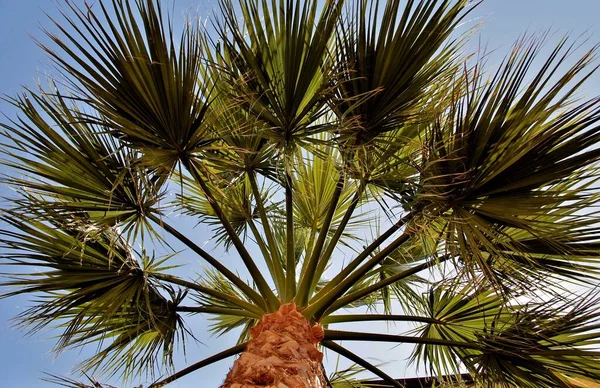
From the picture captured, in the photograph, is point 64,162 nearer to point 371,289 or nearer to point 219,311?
point 219,311

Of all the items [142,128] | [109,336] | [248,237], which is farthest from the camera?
[248,237]

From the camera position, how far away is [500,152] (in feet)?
7.92

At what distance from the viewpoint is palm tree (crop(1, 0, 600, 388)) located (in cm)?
239

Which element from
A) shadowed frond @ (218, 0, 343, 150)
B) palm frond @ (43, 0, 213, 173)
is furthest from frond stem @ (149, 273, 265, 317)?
shadowed frond @ (218, 0, 343, 150)

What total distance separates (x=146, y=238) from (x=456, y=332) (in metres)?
2.33

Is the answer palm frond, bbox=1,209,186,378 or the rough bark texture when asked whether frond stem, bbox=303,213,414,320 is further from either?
palm frond, bbox=1,209,186,378

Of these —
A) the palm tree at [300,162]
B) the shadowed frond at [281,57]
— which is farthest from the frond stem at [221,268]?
the shadowed frond at [281,57]

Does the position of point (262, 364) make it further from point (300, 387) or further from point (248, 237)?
point (248, 237)

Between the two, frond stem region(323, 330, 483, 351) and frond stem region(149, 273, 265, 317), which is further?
frond stem region(149, 273, 265, 317)

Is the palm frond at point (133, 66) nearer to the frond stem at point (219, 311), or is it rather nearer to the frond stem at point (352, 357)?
the frond stem at point (219, 311)

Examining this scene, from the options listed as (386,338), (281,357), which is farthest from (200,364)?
(386,338)

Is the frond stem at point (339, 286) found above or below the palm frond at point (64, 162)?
below

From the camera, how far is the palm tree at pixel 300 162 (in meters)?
2.39

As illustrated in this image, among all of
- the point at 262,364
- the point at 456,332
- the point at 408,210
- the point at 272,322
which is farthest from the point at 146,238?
the point at 456,332
